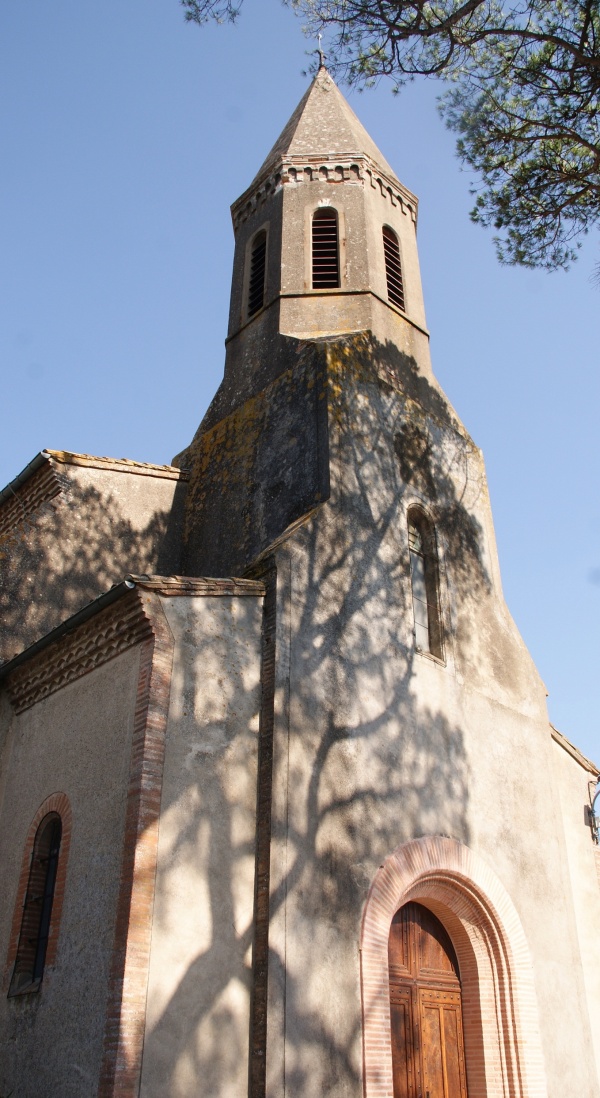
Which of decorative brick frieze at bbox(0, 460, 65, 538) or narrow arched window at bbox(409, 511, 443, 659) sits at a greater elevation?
decorative brick frieze at bbox(0, 460, 65, 538)

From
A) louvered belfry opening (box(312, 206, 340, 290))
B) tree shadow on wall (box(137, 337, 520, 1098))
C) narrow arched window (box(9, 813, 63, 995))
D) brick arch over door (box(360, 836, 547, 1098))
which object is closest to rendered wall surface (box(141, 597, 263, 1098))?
tree shadow on wall (box(137, 337, 520, 1098))

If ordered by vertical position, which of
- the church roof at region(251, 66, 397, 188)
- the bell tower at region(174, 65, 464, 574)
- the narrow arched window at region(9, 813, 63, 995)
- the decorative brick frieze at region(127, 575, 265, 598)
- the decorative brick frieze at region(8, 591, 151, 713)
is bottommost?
the narrow arched window at region(9, 813, 63, 995)

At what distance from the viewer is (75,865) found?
789cm

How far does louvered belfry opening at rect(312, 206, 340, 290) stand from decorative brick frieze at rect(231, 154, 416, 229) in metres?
0.71

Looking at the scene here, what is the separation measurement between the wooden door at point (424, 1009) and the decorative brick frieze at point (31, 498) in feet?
21.3

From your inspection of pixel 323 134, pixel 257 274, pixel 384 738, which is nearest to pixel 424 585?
pixel 384 738

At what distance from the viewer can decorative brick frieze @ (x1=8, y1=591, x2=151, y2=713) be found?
827 cm

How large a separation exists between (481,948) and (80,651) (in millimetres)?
5361

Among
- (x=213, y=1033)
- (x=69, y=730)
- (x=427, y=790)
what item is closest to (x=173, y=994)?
(x=213, y=1033)

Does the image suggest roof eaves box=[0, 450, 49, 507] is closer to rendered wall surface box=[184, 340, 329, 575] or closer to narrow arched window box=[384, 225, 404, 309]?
rendered wall surface box=[184, 340, 329, 575]

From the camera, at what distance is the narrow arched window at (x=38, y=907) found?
8.13 meters

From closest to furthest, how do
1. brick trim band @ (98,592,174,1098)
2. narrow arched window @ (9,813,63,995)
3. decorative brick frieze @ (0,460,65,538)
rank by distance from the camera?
brick trim band @ (98,592,174,1098), narrow arched window @ (9,813,63,995), decorative brick frieze @ (0,460,65,538)

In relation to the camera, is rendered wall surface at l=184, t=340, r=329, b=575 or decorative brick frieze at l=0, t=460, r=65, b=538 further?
decorative brick frieze at l=0, t=460, r=65, b=538

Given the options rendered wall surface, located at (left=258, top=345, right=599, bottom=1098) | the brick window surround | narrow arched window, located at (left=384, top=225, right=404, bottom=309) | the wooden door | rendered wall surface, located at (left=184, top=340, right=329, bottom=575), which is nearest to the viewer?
rendered wall surface, located at (left=258, top=345, right=599, bottom=1098)
